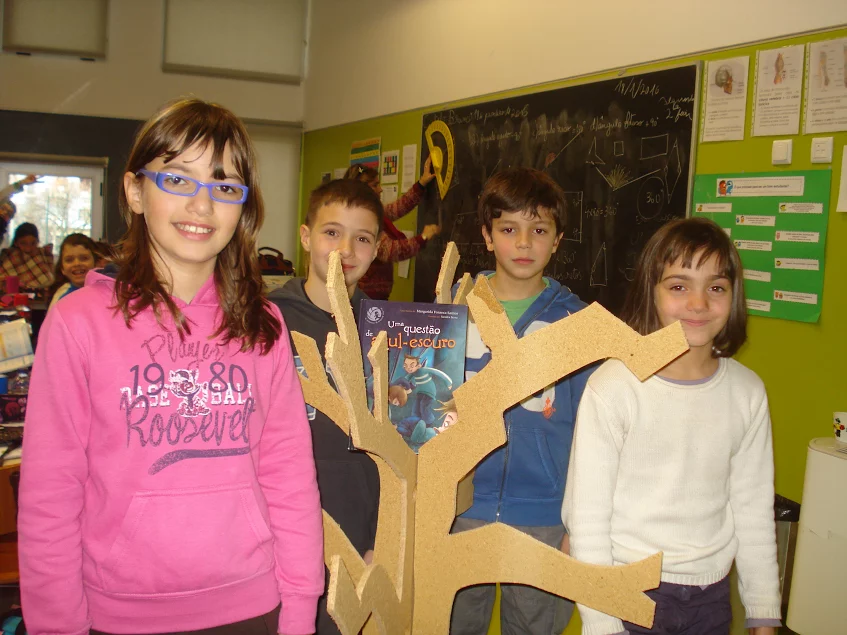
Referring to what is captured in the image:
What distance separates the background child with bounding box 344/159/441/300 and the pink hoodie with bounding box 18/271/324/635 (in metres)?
2.44

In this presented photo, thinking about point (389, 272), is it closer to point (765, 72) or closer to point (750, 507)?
point (765, 72)

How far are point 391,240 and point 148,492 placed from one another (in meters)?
3.06

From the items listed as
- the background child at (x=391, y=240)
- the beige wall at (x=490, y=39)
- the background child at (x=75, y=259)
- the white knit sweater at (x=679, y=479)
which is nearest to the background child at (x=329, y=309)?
the white knit sweater at (x=679, y=479)

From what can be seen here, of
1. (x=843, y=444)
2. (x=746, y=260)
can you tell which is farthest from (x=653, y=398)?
(x=746, y=260)

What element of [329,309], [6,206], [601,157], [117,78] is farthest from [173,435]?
[117,78]

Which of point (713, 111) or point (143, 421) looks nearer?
point (143, 421)

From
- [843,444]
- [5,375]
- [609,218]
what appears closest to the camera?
[843,444]

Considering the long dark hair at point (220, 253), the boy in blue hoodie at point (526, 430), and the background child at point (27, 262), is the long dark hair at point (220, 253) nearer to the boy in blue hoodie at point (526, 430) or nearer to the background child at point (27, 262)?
the boy in blue hoodie at point (526, 430)

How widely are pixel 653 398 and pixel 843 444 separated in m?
1.05

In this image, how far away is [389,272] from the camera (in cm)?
463

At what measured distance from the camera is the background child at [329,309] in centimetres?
151

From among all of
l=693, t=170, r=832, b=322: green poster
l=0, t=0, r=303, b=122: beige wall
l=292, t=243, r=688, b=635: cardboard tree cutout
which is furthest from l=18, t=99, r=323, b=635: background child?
l=0, t=0, r=303, b=122: beige wall

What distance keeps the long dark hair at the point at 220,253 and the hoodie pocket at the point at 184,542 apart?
0.24 m

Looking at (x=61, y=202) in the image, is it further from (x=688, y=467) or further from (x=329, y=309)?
(x=688, y=467)
